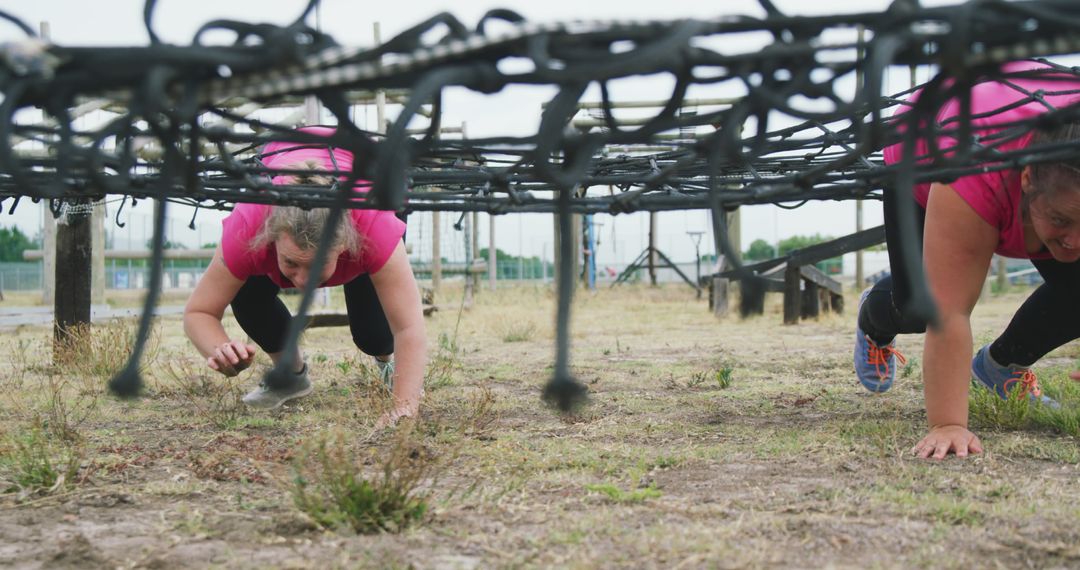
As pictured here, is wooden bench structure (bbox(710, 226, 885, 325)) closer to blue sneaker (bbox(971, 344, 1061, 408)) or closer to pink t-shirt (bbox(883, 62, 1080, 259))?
blue sneaker (bbox(971, 344, 1061, 408))

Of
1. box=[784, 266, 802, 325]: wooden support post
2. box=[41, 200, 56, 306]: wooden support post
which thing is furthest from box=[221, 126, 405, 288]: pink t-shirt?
box=[41, 200, 56, 306]: wooden support post

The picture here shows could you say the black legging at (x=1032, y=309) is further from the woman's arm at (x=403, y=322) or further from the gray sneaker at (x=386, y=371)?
the gray sneaker at (x=386, y=371)

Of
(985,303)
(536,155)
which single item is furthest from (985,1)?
(985,303)

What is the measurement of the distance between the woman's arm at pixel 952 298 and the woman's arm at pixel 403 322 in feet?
5.79

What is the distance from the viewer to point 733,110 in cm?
133

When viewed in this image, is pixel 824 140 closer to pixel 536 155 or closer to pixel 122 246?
pixel 536 155

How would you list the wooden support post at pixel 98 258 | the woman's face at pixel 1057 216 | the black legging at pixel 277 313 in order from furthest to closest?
the wooden support post at pixel 98 258 < the black legging at pixel 277 313 < the woman's face at pixel 1057 216

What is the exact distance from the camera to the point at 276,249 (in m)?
3.15

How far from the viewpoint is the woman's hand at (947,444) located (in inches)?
102

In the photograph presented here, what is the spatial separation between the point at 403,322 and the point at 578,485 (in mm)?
1400

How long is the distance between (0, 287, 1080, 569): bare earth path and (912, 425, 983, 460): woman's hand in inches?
2.1

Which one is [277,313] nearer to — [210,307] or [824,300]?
[210,307]

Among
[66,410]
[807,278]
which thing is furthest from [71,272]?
[807,278]

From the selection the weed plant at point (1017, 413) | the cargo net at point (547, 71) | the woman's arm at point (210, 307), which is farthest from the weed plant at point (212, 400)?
the weed plant at point (1017, 413)
